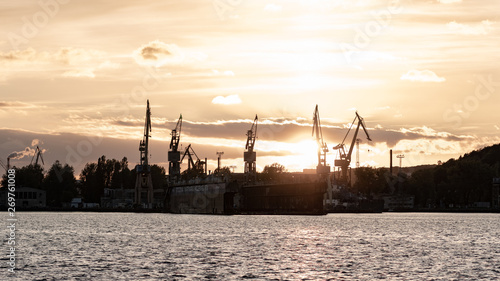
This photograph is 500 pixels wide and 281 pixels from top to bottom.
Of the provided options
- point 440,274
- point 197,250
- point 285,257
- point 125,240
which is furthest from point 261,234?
point 440,274

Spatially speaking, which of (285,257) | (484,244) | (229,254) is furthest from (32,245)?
(484,244)

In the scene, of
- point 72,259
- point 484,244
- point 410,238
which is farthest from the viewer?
point 410,238

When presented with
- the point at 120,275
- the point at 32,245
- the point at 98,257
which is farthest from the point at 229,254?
the point at 32,245

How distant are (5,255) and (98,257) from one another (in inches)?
401

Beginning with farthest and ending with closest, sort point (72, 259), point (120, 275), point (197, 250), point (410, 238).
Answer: point (410, 238) < point (197, 250) < point (72, 259) < point (120, 275)

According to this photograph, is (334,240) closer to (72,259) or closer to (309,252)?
(309,252)

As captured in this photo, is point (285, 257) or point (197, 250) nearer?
point (285, 257)

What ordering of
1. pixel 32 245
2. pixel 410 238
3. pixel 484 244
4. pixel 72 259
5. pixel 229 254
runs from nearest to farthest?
pixel 72 259
pixel 229 254
pixel 32 245
pixel 484 244
pixel 410 238

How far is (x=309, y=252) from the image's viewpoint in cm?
8512

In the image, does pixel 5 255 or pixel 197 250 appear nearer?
pixel 5 255

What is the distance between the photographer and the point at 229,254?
8156 centimetres

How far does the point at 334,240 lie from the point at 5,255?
151 ft

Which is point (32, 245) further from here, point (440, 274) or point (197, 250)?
point (440, 274)

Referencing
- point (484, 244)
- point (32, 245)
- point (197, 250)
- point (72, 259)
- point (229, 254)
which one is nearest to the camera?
point (72, 259)
